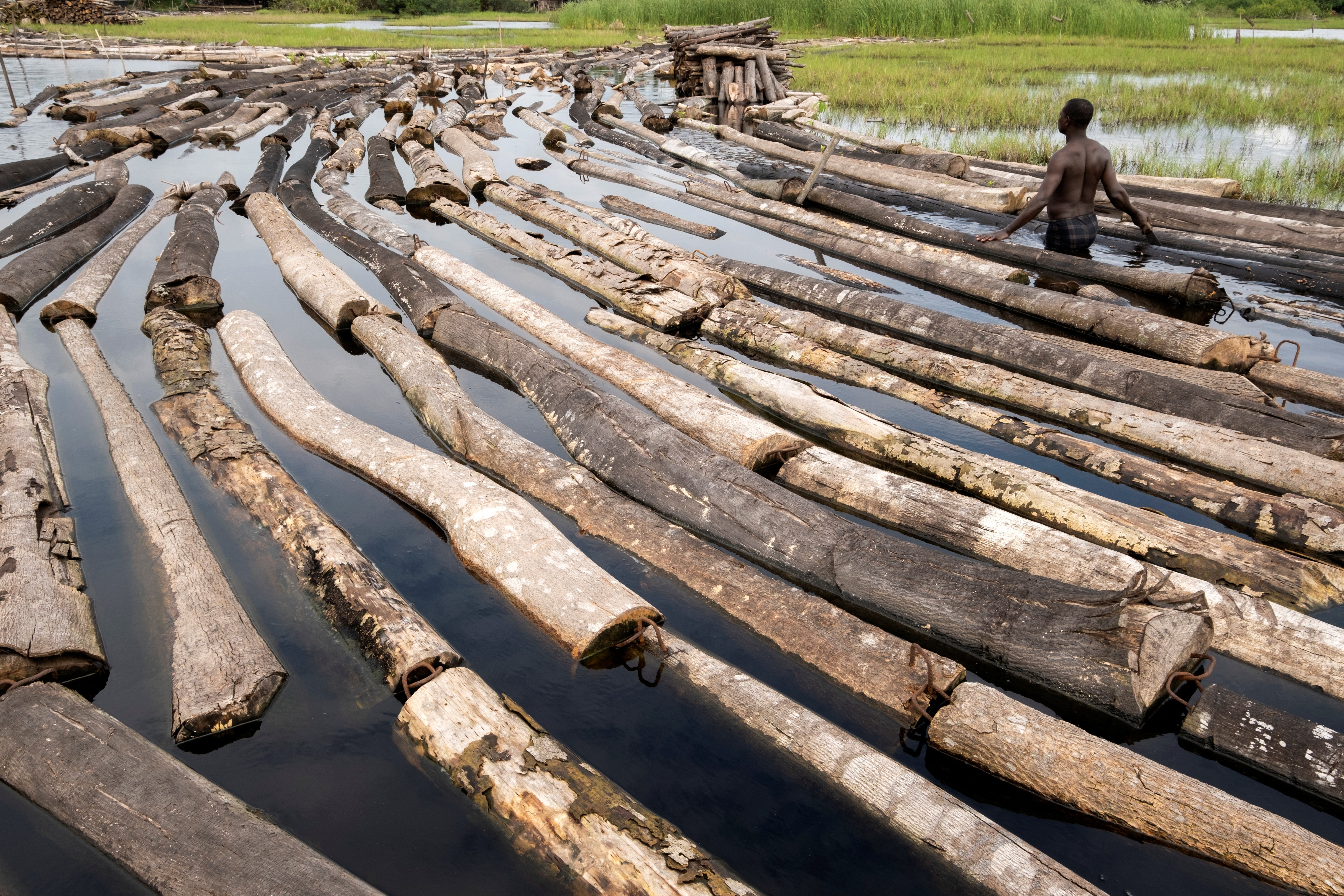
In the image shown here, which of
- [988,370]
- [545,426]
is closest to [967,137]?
[988,370]

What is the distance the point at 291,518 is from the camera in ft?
13.6

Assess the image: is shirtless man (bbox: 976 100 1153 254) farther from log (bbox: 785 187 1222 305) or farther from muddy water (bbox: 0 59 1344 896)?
muddy water (bbox: 0 59 1344 896)

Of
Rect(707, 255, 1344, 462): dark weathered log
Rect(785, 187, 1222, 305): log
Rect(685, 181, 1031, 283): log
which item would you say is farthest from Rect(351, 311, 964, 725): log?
Rect(785, 187, 1222, 305): log

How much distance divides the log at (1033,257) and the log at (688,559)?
20.0ft

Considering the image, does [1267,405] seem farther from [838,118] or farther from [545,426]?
[838,118]

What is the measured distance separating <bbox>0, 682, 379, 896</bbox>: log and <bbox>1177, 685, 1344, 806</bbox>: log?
9.81 feet

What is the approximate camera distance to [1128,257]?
9.17m

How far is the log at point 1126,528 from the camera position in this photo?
375cm

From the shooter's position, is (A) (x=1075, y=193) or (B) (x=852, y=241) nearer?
(A) (x=1075, y=193)

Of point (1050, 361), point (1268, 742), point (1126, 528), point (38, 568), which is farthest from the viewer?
point (1050, 361)

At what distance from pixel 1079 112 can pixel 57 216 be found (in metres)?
11.5

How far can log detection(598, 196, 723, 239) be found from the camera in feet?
33.7

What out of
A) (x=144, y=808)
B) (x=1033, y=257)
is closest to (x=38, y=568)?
(x=144, y=808)

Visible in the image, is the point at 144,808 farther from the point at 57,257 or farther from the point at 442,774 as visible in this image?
the point at 57,257
